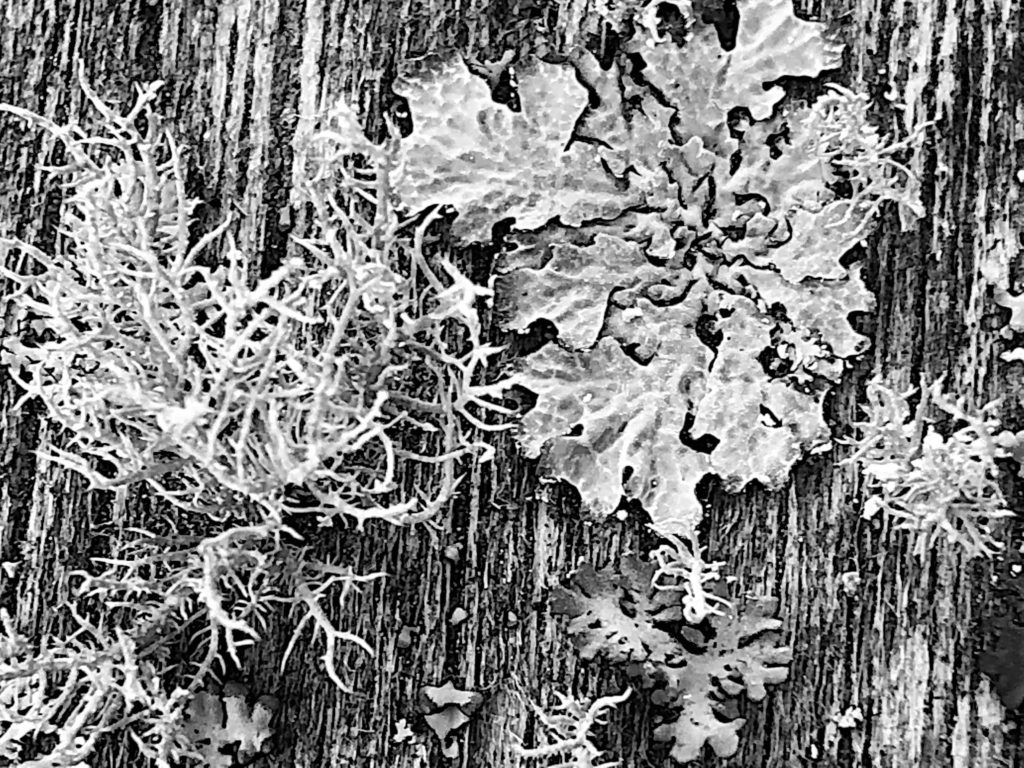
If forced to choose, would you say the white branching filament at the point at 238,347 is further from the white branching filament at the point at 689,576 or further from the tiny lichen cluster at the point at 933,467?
the tiny lichen cluster at the point at 933,467

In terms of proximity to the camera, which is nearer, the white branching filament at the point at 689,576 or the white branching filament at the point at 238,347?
the white branching filament at the point at 238,347

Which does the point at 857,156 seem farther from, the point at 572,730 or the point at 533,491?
the point at 572,730

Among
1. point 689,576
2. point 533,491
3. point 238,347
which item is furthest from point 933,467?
point 238,347

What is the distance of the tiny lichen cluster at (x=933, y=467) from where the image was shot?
1125 mm

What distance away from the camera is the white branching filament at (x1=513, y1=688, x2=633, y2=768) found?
1.11m

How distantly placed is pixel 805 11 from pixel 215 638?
2.70 ft

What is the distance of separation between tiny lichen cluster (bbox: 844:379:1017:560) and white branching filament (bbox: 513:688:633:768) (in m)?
0.31

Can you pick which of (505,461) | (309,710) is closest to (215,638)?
(309,710)

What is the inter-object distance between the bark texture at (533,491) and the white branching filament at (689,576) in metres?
0.04

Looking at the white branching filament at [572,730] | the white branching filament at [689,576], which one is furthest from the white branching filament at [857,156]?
the white branching filament at [572,730]

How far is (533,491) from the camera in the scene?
119 cm

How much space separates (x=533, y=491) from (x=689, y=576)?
17cm

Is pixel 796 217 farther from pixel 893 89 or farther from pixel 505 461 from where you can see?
pixel 505 461

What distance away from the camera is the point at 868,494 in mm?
1177
